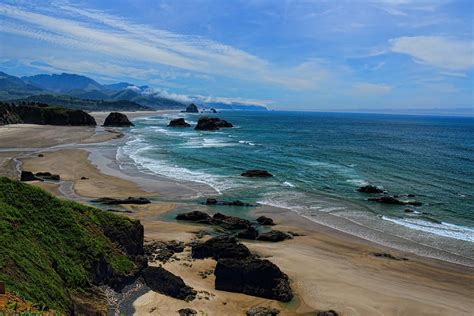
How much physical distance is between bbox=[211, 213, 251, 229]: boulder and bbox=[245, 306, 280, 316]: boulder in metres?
12.1

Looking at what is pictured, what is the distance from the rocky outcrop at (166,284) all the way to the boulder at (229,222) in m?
11.6

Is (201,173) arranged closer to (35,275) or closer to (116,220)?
(116,220)

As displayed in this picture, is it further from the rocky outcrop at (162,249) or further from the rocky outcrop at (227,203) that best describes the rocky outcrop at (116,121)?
the rocky outcrop at (162,249)

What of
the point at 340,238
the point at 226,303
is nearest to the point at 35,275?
the point at 226,303

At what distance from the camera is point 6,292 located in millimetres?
10312

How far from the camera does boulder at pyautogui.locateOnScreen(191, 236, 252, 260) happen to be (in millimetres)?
21922

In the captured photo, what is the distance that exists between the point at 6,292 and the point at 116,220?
870 centimetres

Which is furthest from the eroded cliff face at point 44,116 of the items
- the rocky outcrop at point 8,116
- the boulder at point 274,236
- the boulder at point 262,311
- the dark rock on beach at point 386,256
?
the boulder at point 262,311

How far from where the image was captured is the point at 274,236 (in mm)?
27344

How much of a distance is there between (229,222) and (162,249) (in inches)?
299

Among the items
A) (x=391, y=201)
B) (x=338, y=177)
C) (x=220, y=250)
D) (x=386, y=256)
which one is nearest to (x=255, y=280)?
(x=220, y=250)

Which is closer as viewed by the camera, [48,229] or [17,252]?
[17,252]

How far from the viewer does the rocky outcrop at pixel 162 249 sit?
21688mm

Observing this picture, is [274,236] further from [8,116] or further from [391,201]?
[8,116]
